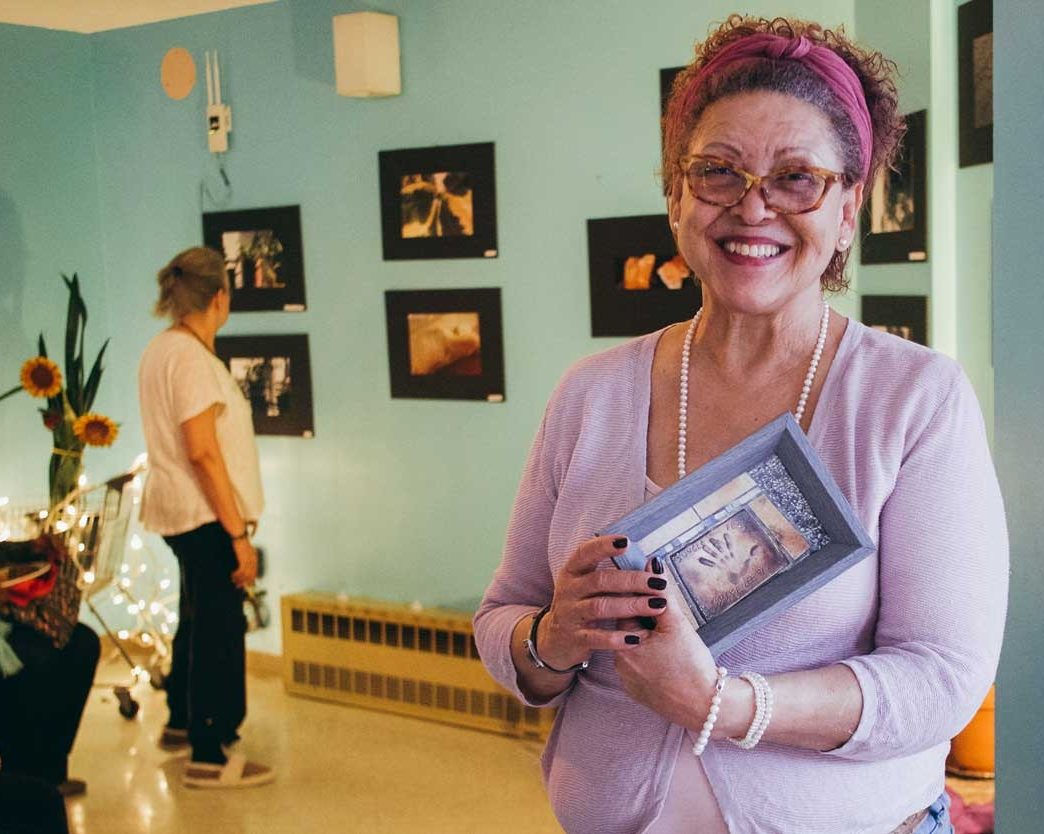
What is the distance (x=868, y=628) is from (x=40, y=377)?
367 centimetres

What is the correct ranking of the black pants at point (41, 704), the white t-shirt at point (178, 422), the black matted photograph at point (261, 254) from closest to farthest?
the black pants at point (41, 704) → the white t-shirt at point (178, 422) → the black matted photograph at point (261, 254)

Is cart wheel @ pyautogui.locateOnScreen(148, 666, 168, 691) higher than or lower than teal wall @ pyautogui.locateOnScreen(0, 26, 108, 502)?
lower

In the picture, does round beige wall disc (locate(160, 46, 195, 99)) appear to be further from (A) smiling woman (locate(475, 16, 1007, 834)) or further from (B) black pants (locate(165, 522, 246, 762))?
(A) smiling woman (locate(475, 16, 1007, 834))

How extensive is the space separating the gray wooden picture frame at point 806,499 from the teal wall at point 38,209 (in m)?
4.45

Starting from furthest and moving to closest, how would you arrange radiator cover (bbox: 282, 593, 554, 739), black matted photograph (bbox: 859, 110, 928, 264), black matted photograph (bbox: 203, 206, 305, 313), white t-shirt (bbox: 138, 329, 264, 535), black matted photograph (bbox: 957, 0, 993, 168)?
black matted photograph (bbox: 203, 206, 305, 313)
radiator cover (bbox: 282, 593, 554, 739)
white t-shirt (bbox: 138, 329, 264, 535)
black matted photograph (bbox: 859, 110, 928, 264)
black matted photograph (bbox: 957, 0, 993, 168)

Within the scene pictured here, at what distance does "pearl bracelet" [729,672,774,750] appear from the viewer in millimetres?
1167

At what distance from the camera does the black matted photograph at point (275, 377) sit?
16.5 ft

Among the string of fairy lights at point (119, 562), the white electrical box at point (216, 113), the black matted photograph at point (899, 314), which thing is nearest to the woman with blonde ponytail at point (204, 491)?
the string of fairy lights at point (119, 562)

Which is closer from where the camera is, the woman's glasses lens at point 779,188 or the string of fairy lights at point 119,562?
the woman's glasses lens at point 779,188

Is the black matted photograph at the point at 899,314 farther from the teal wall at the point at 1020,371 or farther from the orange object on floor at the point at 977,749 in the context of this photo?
the teal wall at the point at 1020,371

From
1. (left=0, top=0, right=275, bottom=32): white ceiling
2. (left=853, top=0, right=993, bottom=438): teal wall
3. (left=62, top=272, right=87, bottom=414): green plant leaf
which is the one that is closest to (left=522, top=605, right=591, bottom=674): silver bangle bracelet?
(left=853, top=0, right=993, bottom=438): teal wall

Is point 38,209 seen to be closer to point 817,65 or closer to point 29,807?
point 29,807

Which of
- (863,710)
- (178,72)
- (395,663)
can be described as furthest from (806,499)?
(178,72)

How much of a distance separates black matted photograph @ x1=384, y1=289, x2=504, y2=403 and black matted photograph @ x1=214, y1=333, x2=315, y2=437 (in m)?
0.46
